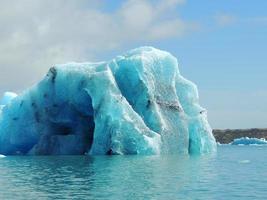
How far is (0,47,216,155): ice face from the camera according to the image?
38906mm

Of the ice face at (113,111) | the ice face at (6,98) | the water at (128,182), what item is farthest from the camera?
the ice face at (6,98)

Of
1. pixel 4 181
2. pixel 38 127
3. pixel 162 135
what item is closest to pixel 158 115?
pixel 162 135

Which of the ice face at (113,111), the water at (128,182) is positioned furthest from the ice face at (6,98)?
the water at (128,182)

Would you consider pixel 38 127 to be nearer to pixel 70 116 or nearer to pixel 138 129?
pixel 70 116

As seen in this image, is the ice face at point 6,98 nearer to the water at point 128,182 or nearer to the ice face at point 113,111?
the ice face at point 113,111

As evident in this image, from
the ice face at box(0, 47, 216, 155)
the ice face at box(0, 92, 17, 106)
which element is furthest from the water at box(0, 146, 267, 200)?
the ice face at box(0, 92, 17, 106)

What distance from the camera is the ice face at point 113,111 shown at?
38.9 metres

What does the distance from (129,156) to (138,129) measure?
6.81 ft

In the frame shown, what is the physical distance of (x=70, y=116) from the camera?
142ft

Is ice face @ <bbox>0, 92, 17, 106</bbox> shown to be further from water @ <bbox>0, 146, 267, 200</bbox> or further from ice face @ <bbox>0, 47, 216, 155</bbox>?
water @ <bbox>0, 146, 267, 200</bbox>

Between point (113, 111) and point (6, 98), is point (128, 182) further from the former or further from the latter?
point (6, 98)

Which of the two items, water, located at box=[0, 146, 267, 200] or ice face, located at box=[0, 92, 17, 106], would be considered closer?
water, located at box=[0, 146, 267, 200]

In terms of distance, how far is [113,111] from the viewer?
38.8 metres

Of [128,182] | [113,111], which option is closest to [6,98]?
[113,111]
